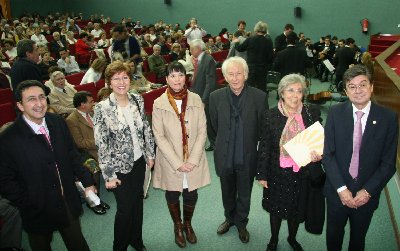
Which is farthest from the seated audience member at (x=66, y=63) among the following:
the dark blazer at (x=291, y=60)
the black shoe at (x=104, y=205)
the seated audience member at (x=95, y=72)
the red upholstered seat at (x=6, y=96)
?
the black shoe at (x=104, y=205)

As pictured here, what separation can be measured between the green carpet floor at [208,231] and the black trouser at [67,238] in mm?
766

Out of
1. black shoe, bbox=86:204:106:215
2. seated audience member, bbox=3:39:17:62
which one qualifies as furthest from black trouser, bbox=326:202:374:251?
seated audience member, bbox=3:39:17:62

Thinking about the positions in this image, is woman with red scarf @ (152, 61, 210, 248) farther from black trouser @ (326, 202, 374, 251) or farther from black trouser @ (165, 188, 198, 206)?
black trouser @ (326, 202, 374, 251)

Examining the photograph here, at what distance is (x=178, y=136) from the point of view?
9.60 ft

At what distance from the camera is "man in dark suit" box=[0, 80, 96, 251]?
7.13 feet

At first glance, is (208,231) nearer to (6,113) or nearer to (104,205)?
(104,205)

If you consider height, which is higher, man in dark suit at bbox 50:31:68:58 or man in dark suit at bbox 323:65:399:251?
man in dark suit at bbox 50:31:68:58

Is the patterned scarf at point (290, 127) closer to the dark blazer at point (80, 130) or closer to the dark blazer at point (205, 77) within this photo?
the dark blazer at point (80, 130)

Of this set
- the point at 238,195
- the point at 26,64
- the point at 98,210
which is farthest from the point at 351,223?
the point at 26,64

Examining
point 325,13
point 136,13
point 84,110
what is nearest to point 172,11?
point 136,13

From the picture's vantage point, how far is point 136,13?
17438 mm

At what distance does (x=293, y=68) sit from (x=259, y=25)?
39.9 inches

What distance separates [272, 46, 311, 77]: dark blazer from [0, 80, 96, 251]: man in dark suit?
16.1 ft

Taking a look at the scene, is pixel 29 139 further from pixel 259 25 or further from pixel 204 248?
pixel 259 25
